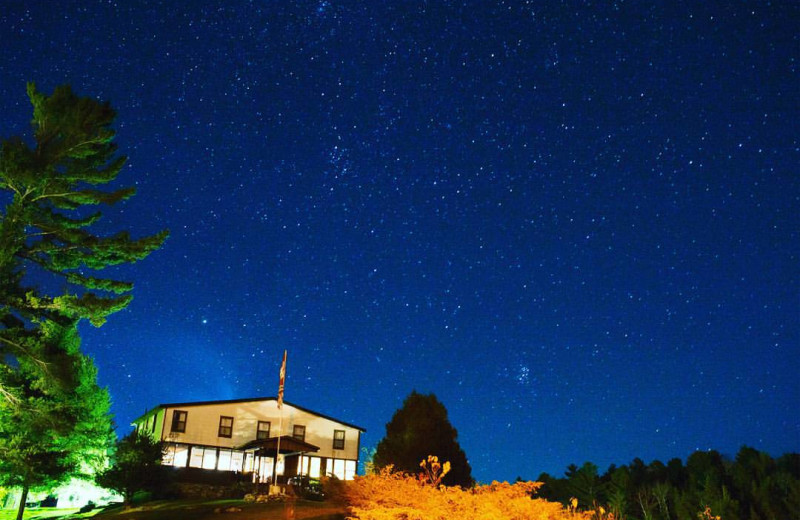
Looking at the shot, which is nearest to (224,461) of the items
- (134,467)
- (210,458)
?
(210,458)

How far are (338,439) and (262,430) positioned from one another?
234 inches

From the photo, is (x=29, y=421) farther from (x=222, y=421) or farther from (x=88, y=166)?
(x=222, y=421)

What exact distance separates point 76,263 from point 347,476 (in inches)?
1105

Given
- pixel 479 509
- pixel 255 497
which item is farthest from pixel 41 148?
pixel 479 509

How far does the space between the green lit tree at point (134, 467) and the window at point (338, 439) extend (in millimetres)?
16146

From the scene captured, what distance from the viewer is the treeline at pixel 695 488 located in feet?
49.4

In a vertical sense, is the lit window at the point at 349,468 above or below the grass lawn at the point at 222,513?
above

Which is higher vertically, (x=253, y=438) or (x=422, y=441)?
(x=253, y=438)

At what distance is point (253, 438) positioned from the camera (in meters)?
42.3

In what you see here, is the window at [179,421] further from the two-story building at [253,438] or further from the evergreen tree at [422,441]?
the evergreen tree at [422,441]

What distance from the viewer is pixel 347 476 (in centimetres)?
4491

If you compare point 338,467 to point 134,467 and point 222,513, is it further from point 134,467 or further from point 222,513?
point 222,513

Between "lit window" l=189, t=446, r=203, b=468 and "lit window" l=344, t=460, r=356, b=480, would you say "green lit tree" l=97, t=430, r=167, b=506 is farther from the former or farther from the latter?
"lit window" l=344, t=460, r=356, b=480

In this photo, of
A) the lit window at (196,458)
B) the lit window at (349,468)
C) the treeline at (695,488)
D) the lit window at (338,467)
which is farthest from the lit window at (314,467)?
the treeline at (695,488)
